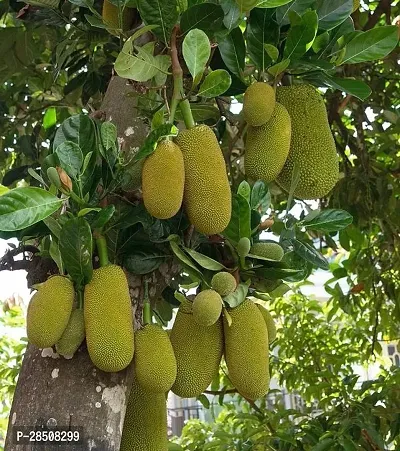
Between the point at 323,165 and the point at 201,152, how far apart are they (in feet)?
0.78

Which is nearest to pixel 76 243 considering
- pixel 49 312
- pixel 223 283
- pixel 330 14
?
pixel 49 312

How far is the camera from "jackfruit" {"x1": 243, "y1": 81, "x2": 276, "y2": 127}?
30.9 inches

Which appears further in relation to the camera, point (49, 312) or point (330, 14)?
point (330, 14)

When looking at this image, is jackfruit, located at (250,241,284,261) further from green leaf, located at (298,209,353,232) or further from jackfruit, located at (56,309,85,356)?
jackfruit, located at (56,309,85,356)

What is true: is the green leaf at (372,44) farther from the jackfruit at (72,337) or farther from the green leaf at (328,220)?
the jackfruit at (72,337)

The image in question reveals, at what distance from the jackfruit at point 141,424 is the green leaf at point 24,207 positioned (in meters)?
0.28

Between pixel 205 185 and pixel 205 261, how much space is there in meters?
0.13

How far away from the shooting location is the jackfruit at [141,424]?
0.80m

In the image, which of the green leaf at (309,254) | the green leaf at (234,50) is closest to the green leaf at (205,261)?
the green leaf at (309,254)

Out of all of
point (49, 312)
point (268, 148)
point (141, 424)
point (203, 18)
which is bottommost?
point (141, 424)

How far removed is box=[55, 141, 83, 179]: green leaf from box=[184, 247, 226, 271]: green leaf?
18 centimetres

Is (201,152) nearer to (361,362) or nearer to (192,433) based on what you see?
(361,362)

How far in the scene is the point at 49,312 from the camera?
0.68 metres

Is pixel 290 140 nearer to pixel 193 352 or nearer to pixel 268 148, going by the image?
pixel 268 148
